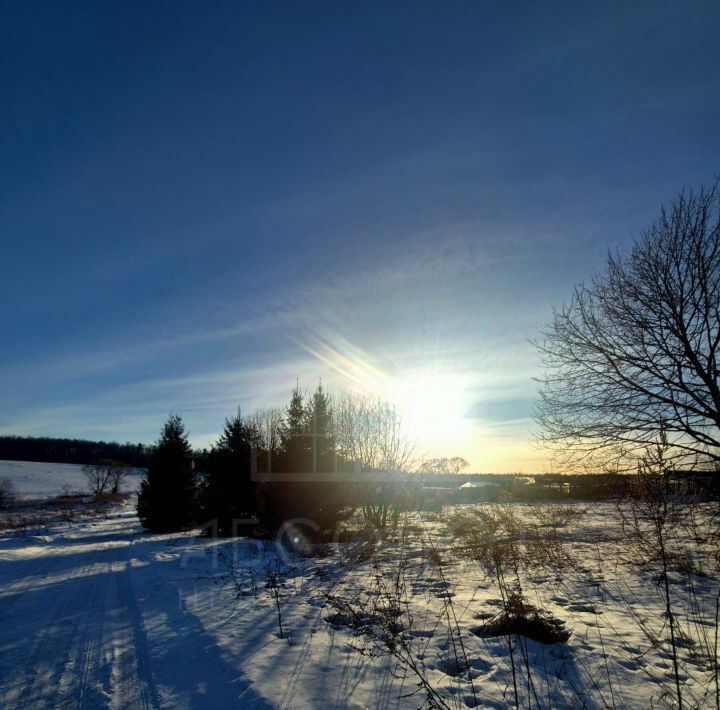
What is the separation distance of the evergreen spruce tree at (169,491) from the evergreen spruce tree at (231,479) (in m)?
2.76

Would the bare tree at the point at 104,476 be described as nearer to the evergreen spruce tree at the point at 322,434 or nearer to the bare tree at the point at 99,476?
the bare tree at the point at 99,476

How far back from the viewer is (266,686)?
3924mm

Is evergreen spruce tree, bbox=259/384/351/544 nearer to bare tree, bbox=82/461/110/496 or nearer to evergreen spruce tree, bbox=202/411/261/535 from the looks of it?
evergreen spruce tree, bbox=202/411/261/535

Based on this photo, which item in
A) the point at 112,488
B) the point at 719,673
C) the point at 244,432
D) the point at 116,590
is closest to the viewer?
the point at 719,673

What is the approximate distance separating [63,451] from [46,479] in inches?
1871

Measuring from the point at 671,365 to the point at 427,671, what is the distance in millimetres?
9234

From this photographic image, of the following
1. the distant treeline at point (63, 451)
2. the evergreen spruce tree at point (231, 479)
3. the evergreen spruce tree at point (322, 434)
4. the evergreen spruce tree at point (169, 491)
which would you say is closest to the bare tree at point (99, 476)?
the distant treeline at point (63, 451)

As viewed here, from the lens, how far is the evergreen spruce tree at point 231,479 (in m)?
A: 19.5

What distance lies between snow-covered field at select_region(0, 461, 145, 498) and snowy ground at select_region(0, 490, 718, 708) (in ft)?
228

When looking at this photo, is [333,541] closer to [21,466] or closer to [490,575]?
[490,575]

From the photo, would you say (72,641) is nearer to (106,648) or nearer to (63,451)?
(106,648)

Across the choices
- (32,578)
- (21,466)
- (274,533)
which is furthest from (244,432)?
(21,466)

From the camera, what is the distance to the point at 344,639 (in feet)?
16.9

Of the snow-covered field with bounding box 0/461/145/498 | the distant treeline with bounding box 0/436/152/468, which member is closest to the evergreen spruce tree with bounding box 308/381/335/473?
the snow-covered field with bounding box 0/461/145/498
